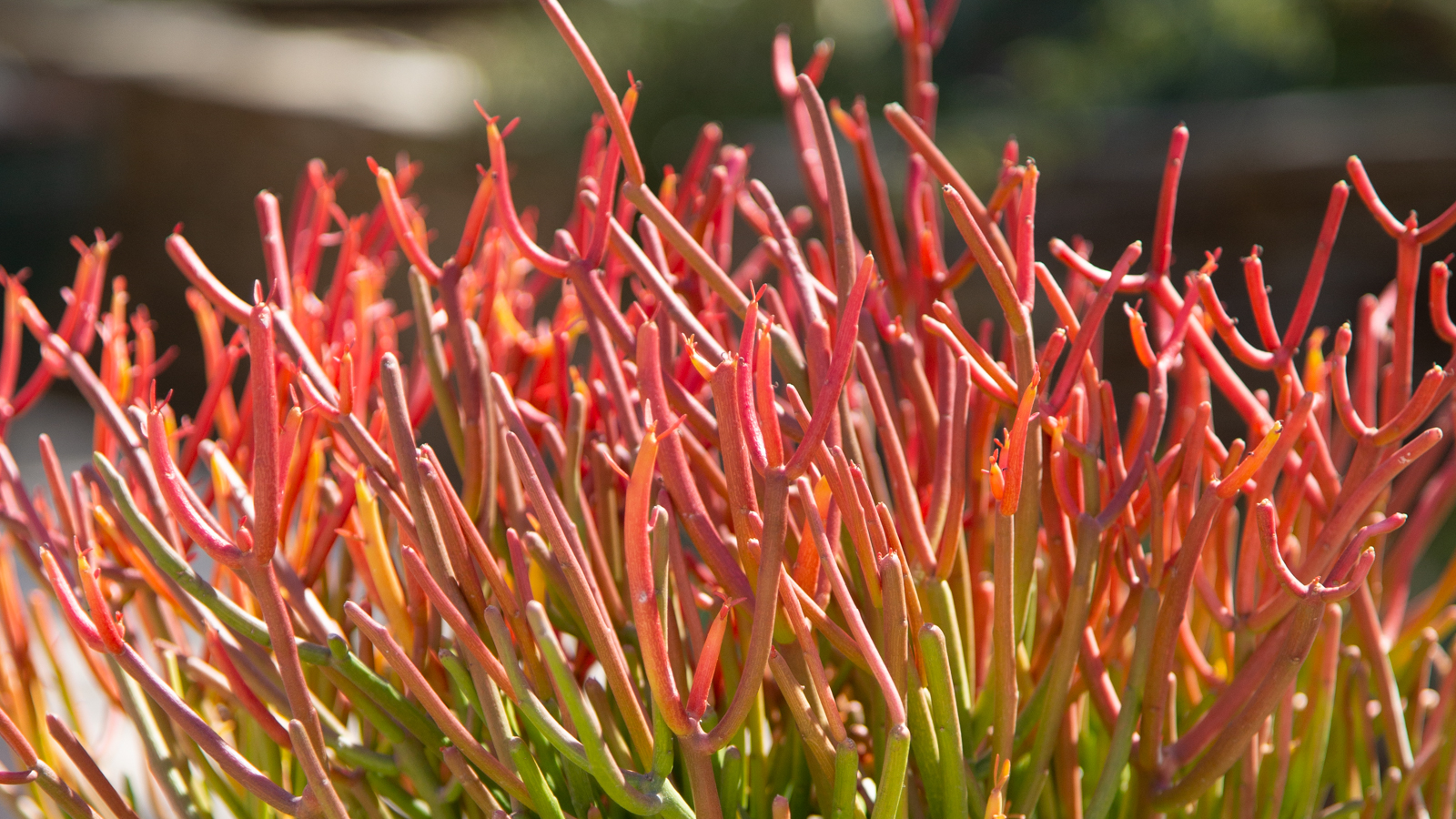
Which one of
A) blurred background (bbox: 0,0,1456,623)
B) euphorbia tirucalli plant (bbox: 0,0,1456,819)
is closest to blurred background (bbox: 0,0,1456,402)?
blurred background (bbox: 0,0,1456,623)

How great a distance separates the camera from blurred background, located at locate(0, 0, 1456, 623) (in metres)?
2.28

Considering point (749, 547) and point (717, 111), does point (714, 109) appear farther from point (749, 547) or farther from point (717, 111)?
point (749, 547)

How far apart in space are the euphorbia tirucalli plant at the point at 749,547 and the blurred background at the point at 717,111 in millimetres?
1910

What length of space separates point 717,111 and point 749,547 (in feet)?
9.86

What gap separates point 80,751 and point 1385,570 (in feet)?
1.36

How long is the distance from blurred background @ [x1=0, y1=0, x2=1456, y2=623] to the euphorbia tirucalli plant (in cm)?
191

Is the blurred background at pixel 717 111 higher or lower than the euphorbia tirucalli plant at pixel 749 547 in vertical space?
higher

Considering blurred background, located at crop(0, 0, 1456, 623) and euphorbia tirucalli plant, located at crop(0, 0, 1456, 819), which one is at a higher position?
blurred background, located at crop(0, 0, 1456, 623)

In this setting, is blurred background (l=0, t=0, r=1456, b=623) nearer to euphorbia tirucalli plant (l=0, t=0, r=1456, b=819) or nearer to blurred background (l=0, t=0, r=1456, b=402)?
blurred background (l=0, t=0, r=1456, b=402)

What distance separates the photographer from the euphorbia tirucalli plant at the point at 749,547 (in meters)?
0.24

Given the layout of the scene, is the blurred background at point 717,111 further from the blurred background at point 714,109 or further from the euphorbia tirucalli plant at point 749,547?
the euphorbia tirucalli plant at point 749,547

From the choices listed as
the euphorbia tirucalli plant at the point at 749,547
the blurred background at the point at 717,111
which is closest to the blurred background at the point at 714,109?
the blurred background at the point at 717,111

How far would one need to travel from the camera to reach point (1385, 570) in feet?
1.32

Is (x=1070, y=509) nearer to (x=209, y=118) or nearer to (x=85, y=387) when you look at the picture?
(x=85, y=387)
